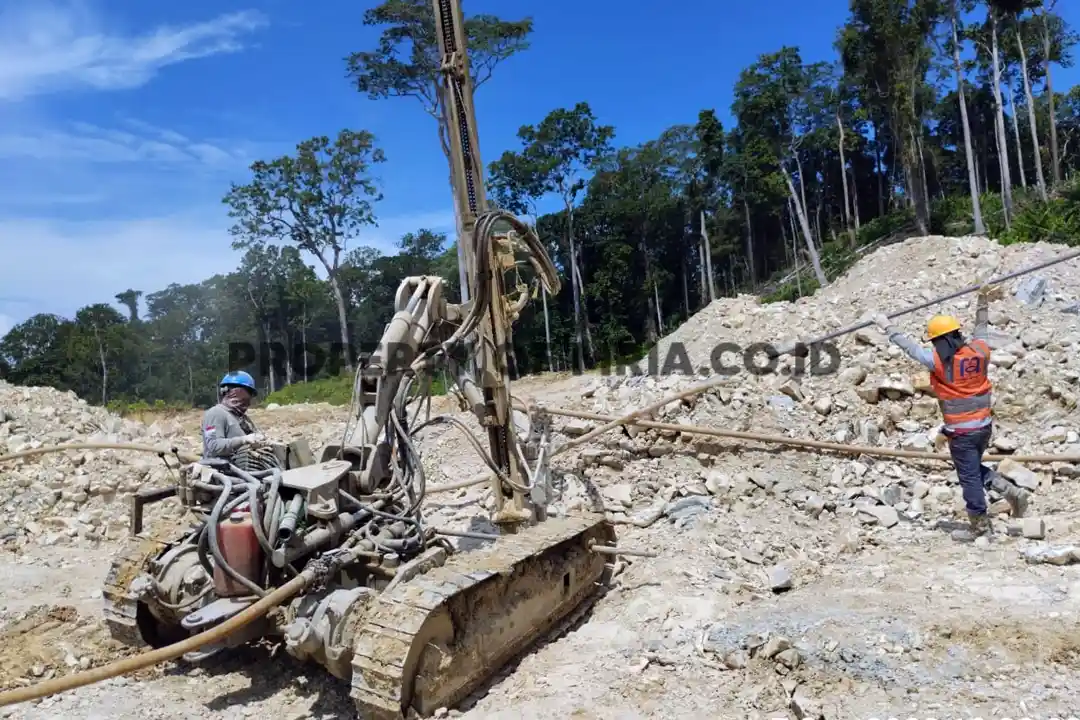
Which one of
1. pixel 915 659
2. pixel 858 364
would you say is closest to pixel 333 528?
pixel 915 659

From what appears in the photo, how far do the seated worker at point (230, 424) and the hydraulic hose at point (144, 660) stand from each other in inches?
43.2

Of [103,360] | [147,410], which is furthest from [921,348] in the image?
[103,360]

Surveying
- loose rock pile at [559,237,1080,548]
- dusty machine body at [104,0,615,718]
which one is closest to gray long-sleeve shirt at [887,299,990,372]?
loose rock pile at [559,237,1080,548]

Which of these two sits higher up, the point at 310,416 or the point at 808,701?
the point at 310,416

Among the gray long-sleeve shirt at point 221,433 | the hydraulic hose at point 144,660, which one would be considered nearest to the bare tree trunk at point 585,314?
the gray long-sleeve shirt at point 221,433

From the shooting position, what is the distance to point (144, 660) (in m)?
2.95

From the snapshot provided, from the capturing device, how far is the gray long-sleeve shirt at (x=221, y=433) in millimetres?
4621

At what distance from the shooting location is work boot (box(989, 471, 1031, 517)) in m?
5.36

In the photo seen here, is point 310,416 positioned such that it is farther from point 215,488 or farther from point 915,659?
Result: point 915,659

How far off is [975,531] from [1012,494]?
0.39 meters

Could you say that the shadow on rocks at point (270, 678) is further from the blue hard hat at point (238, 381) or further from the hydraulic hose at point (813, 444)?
the hydraulic hose at point (813, 444)

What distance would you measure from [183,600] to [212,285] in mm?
35578

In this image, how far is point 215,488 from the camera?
4.24 metres

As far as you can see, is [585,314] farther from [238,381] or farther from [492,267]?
[238,381]
